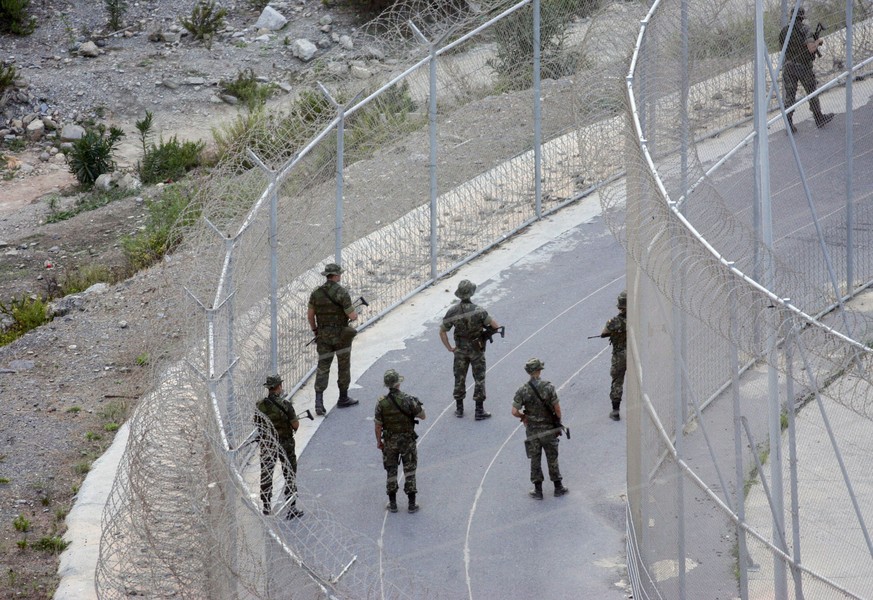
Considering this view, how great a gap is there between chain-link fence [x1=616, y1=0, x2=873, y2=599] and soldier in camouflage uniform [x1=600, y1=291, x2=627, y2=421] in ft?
2.79

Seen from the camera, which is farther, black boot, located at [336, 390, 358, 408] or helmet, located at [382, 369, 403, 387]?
black boot, located at [336, 390, 358, 408]

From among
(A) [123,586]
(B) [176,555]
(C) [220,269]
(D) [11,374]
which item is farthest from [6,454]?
(B) [176,555]

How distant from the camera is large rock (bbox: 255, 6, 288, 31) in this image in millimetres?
27031

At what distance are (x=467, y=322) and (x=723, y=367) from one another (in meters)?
4.00

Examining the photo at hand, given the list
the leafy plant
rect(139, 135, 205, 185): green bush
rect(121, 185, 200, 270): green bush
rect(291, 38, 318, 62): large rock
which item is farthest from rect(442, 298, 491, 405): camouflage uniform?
the leafy plant

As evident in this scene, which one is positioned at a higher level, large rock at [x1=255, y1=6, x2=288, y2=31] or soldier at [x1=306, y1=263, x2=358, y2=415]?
large rock at [x1=255, y1=6, x2=288, y2=31]

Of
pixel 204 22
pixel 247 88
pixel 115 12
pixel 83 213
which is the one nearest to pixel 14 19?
pixel 115 12

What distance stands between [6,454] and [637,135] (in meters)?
6.64

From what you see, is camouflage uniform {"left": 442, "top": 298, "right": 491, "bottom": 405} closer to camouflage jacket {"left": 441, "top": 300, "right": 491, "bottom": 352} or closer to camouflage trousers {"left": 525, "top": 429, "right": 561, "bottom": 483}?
camouflage jacket {"left": 441, "top": 300, "right": 491, "bottom": 352}

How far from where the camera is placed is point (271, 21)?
88.7ft

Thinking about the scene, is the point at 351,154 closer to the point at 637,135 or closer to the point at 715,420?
the point at 637,135

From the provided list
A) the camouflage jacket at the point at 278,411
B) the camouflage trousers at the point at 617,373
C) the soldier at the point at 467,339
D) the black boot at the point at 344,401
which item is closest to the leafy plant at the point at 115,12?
the black boot at the point at 344,401

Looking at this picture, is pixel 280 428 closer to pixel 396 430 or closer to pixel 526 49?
pixel 396 430

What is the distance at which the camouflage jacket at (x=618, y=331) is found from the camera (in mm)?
11438
